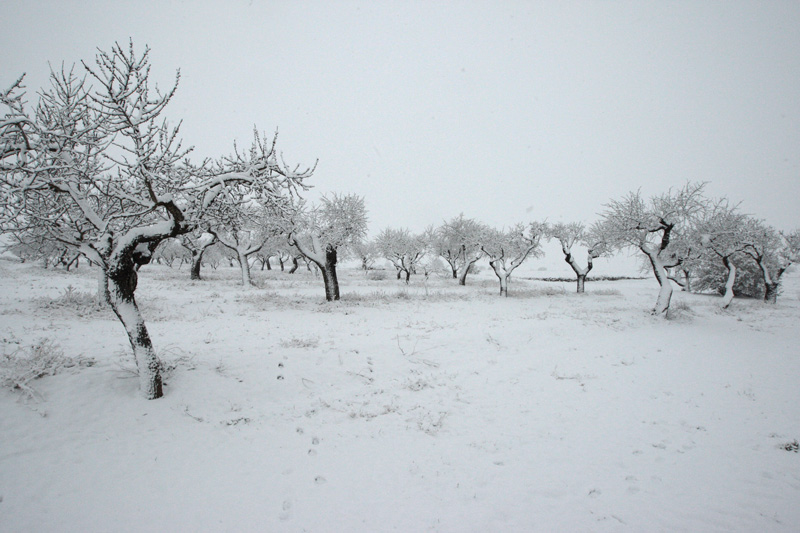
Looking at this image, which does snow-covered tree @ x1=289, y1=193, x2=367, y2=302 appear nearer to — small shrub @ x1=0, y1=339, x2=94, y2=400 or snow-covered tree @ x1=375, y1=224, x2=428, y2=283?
small shrub @ x1=0, y1=339, x2=94, y2=400

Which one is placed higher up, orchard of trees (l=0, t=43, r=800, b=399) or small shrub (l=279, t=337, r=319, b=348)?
orchard of trees (l=0, t=43, r=800, b=399)

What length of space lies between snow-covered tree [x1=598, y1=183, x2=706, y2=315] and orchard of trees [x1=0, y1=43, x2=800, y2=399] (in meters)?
0.07

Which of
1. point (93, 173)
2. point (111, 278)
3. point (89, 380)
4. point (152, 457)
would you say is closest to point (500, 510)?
point (152, 457)

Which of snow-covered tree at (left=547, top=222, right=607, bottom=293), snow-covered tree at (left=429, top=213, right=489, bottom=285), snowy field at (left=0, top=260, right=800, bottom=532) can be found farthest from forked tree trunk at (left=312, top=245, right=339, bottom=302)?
snow-covered tree at (left=547, top=222, right=607, bottom=293)

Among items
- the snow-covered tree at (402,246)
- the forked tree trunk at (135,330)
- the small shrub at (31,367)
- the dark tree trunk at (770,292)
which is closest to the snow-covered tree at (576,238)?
the dark tree trunk at (770,292)

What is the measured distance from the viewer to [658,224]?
56.1 feet

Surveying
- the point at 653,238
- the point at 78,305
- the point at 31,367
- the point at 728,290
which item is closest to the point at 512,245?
the point at 653,238

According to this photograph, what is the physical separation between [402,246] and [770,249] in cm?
3427

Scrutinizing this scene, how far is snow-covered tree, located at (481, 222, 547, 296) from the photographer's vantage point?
26.8 m

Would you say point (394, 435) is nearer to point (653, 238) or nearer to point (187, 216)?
point (187, 216)

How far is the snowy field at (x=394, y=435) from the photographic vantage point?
4461 mm

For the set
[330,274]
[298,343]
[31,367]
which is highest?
[330,274]

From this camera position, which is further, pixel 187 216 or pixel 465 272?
pixel 465 272

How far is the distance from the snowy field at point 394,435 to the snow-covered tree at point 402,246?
28986 millimetres
